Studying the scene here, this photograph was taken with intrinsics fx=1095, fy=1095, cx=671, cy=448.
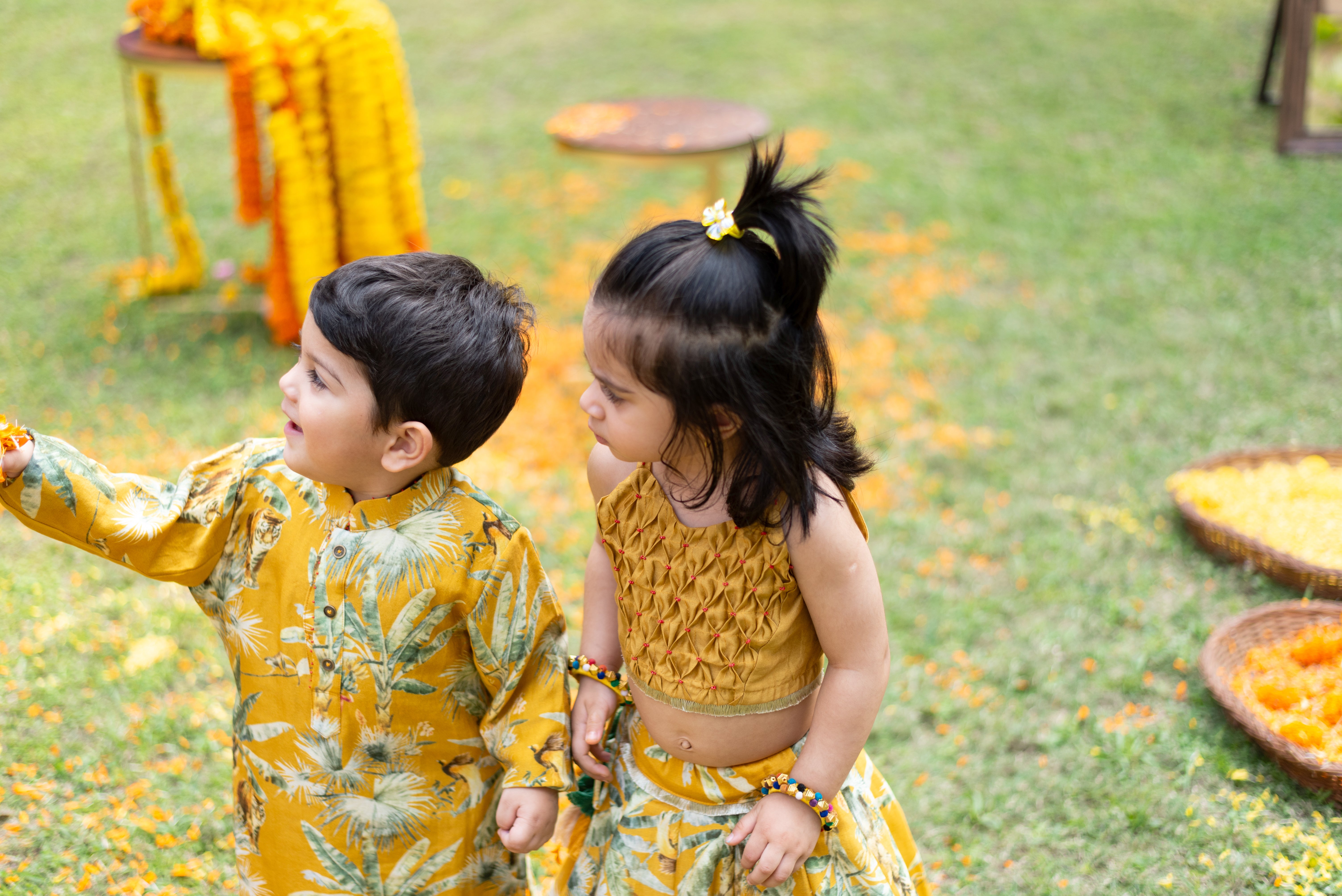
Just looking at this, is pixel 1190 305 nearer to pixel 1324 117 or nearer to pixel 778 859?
pixel 1324 117

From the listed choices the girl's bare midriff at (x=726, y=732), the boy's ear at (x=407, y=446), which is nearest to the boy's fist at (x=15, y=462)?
the boy's ear at (x=407, y=446)

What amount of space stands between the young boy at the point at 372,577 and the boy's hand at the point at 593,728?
0.07 m

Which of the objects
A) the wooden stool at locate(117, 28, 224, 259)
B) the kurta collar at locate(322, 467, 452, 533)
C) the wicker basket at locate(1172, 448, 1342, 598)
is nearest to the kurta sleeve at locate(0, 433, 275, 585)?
the kurta collar at locate(322, 467, 452, 533)

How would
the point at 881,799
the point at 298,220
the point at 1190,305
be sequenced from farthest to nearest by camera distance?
the point at 1190,305 → the point at 298,220 → the point at 881,799

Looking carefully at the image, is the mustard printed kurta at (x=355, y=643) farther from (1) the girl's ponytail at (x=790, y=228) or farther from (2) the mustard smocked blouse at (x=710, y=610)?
(1) the girl's ponytail at (x=790, y=228)

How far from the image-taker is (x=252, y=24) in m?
4.80

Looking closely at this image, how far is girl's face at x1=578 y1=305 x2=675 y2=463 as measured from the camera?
1544 millimetres

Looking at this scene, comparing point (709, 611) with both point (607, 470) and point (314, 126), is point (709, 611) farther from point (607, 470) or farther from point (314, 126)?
point (314, 126)

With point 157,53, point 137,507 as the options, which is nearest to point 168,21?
point 157,53

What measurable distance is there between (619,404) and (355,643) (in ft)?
1.95

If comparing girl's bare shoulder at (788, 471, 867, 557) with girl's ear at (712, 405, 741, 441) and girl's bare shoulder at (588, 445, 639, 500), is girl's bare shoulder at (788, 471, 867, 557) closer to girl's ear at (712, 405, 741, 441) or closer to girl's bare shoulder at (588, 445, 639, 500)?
girl's ear at (712, 405, 741, 441)

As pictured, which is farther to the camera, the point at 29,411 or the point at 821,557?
the point at 29,411

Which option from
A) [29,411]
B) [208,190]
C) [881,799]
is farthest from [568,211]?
[881,799]

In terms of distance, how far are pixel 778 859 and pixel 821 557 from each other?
46 centimetres
